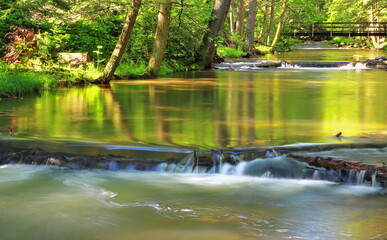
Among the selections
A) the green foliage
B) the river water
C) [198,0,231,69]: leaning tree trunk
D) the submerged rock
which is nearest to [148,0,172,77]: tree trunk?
[198,0,231,69]: leaning tree trunk

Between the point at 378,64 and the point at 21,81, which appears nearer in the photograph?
the point at 21,81

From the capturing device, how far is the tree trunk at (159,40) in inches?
800

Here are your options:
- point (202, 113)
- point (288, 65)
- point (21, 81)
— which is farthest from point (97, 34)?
point (288, 65)

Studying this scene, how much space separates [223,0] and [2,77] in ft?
43.6

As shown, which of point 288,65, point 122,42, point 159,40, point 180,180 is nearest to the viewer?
point 180,180

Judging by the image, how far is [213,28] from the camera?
2570 cm

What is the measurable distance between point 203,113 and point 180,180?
485 cm

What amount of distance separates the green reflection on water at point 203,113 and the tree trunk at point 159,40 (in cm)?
199

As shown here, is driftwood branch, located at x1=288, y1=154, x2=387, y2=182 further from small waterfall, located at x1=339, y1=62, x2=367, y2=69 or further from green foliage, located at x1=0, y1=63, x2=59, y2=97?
small waterfall, located at x1=339, y1=62, x2=367, y2=69

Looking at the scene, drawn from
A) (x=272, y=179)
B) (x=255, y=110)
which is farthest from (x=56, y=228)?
(x=255, y=110)

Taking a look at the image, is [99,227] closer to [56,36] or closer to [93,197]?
[93,197]

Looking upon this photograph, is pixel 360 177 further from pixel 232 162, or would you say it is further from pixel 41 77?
pixel 41 77

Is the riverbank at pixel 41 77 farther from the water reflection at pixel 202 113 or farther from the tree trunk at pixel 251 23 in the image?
the tree trunk at pixel 251 23

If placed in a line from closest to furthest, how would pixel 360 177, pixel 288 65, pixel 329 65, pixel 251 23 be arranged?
pixel 360 177, pixel 329 65, pixel 288 65, pixel 251 23
